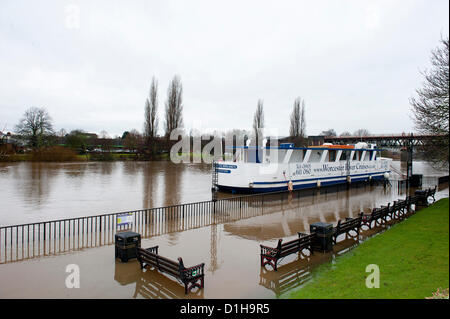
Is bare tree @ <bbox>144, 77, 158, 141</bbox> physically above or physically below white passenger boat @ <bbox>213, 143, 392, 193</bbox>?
above

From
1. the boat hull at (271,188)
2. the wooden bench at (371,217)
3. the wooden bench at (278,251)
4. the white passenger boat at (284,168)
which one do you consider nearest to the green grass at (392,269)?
the wooden bench at (278,251)

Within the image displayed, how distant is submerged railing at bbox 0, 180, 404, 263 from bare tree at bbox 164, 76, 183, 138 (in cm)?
4023

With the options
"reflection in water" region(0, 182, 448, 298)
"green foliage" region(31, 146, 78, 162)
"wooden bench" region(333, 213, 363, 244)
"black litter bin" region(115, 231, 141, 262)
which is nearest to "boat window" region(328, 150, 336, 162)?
"reflection in water" region(0, 182, 448, 298)

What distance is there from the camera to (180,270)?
630cm

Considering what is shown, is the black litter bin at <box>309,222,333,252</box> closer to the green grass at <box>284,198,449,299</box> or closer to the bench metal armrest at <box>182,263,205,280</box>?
the green grass at <box>284,198,449,299</box>

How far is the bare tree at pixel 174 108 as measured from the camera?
56344 millimetres

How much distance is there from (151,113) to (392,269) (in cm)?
5374

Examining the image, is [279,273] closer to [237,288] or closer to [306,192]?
[237,288]

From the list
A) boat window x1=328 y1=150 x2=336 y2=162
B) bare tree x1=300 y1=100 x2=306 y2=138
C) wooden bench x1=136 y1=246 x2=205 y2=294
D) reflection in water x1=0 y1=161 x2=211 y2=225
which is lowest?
reflection in water x1=0 y1=161 x2=211 y2=225

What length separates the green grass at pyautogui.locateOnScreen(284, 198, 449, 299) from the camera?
5.78m

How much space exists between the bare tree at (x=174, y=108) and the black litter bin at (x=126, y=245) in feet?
163

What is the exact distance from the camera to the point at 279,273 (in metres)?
7.50

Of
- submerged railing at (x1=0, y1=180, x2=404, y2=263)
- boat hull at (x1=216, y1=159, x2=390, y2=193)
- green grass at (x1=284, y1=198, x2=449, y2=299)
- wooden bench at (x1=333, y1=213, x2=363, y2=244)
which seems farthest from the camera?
boat hull at (x1=216, y1=159, x2=390, y2=193)
